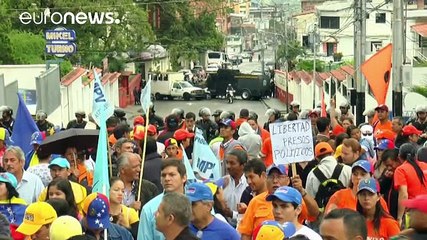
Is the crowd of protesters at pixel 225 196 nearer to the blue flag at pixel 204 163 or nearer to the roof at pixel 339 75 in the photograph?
the blue flag at pixel 204 163

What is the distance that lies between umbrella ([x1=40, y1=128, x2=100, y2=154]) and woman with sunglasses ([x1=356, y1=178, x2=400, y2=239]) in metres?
4.07

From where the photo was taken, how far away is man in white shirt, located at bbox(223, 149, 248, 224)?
10.0m

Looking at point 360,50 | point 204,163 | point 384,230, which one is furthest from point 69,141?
point 360,50

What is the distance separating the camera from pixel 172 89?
223 ft

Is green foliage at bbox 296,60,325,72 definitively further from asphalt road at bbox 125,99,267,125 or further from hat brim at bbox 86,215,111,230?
hat brim at bbox 86,215,111,230

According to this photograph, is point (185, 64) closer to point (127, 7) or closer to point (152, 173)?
point (127, 7)

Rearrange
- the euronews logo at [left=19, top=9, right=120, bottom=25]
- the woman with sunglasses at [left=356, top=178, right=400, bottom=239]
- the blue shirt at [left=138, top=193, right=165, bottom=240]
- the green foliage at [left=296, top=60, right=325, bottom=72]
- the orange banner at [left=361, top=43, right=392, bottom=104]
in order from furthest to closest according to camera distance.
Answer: the green foliage at [left=296, top=60, right=325, bottom=72] → the euronews logo at [left=19, top=9, right=120, bottom=25] → the orange banner at [left=361, top=43, right=392, bottom=104] → the woman with sunglasses at [left=356, top=178, right=400, bottom=239] → the blue shirt at [left=138, top=193, right=165, bottom=240]

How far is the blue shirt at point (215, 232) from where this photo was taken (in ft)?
24.0

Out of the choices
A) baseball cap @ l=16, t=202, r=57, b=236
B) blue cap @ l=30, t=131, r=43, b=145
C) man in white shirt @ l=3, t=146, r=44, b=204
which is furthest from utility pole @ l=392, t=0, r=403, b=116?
baseball cap @ l=16, t=202, r=57, b=236

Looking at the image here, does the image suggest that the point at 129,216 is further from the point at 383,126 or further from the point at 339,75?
the point at 339,75

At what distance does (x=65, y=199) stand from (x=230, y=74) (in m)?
58.8

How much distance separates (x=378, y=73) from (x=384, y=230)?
48.7 ft

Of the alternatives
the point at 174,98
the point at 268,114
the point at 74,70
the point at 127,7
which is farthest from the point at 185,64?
the point at 268,114

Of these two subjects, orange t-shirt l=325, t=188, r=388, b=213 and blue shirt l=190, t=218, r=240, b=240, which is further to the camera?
orange t-shirt l=325, t=188, r=388, b=213
